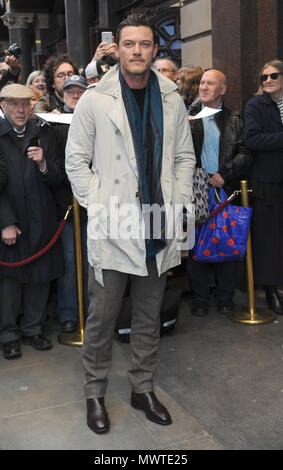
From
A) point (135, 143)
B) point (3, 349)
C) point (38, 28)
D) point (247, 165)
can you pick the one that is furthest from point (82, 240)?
point (38, 28)

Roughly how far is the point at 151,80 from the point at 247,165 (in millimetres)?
2010

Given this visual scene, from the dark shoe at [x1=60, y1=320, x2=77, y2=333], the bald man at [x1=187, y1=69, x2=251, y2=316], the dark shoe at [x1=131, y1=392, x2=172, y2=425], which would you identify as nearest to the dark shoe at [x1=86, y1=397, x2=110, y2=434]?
the dark shoe at [x1=131, y1=392, x2=172, y2=425]

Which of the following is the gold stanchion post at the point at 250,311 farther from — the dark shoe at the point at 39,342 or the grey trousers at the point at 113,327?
the grey trousers at the point at 113,327

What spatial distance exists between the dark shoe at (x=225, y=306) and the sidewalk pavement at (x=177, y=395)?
203 mm

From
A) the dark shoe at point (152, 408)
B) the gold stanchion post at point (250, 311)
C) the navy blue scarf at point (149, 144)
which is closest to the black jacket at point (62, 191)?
the gold stanchion post at point (250, 311)

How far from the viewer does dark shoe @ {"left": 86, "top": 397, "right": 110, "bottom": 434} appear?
11.1 ft

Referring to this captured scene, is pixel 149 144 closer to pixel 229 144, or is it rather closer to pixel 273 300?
pixel 229 144

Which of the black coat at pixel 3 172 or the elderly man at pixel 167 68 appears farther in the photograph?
the elderly man at pixel 167 68

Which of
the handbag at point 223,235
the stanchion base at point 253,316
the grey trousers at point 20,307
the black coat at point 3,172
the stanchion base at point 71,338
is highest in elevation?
the black coat at point 3,172

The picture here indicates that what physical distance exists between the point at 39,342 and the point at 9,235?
2.91 ft

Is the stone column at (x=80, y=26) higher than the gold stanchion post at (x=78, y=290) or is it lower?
higher

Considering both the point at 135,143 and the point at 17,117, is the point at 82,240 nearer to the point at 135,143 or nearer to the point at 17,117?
the point at 17,117

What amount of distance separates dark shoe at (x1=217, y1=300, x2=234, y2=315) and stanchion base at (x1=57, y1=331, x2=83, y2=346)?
4.24 ft

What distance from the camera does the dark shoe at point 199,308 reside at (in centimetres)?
534
